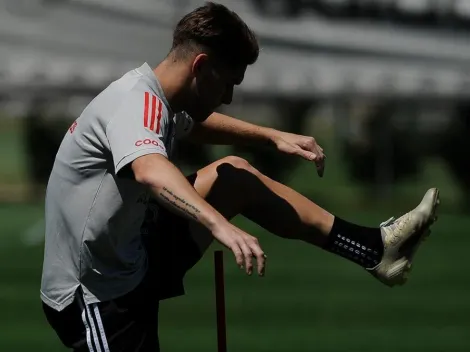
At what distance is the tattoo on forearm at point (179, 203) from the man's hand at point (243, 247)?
0.54ft

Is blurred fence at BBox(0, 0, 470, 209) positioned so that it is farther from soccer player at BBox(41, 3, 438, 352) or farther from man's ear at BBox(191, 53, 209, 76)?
man's ear at BBox(191, 53, 209, 76)

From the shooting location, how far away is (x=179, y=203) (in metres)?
4.48

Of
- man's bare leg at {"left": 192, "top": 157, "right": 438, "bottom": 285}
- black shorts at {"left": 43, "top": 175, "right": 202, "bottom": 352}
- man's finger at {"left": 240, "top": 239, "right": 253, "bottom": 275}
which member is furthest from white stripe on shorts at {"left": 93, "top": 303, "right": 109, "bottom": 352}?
man's finger at {"left": 240, "top": 239, "right": 253, "bottom": 275}

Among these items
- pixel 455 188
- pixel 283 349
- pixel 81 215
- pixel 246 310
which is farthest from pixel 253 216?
pixel 455 188

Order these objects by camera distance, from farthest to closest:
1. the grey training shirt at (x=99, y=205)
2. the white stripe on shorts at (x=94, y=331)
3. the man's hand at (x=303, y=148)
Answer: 1. the man's hand at (x=303, y=148)
2. the white stripe on shorts at (x=94, y=331)
3. the grey training shirt at (x=99, y=205)

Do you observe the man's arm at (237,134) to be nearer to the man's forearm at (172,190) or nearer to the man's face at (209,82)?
the man's face at (209,82)

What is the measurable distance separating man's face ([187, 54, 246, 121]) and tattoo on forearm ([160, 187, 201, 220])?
2.28 ft

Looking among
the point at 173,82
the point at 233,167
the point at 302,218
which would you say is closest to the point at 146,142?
the point at 173,82

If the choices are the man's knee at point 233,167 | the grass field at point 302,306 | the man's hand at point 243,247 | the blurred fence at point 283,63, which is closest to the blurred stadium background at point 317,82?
the blurred fence at point 283,63

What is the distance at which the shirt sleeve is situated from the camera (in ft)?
15.2

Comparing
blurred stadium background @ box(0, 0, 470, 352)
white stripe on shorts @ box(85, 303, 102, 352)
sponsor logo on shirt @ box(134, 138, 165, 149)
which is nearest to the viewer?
sponsor logo on shirt @ box(134, 138, 165, 149)

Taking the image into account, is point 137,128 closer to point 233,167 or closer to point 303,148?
point 233,167

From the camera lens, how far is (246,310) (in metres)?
10.2

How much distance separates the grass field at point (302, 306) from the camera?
9.05 meters
